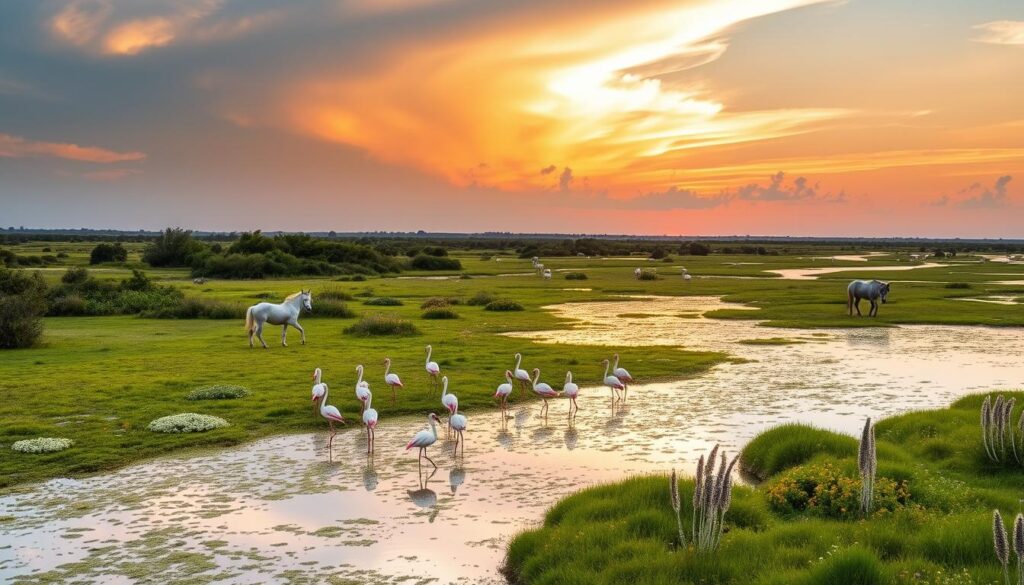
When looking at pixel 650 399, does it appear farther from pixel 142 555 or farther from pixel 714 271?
pixel 714 271

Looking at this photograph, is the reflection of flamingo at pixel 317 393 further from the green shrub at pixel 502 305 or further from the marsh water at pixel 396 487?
the green shrub at pixel 502 305

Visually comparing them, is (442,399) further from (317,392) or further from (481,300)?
(481,300)

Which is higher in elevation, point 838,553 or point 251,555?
point 838,553

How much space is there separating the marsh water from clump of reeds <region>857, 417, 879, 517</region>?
474 centimetres

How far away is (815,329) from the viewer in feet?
120

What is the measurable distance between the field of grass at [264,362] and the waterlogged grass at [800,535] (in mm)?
9353

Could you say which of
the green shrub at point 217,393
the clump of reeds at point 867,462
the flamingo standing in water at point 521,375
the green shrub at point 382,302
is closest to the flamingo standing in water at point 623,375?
the flamingo standing in water at point 521,375

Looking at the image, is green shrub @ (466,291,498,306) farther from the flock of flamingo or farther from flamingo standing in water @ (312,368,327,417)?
flamingo standing in water @ (312,368,327,417)

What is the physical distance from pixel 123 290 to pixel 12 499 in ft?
122

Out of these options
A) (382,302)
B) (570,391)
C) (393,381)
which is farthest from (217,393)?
(382,302)

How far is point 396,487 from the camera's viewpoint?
44.2ft

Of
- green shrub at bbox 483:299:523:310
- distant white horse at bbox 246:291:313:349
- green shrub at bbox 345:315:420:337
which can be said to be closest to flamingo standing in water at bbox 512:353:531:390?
green shrub at bbox 345:315:420:337

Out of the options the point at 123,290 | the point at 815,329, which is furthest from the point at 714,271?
the point at 123,290

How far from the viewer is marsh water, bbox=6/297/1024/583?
10.3m
